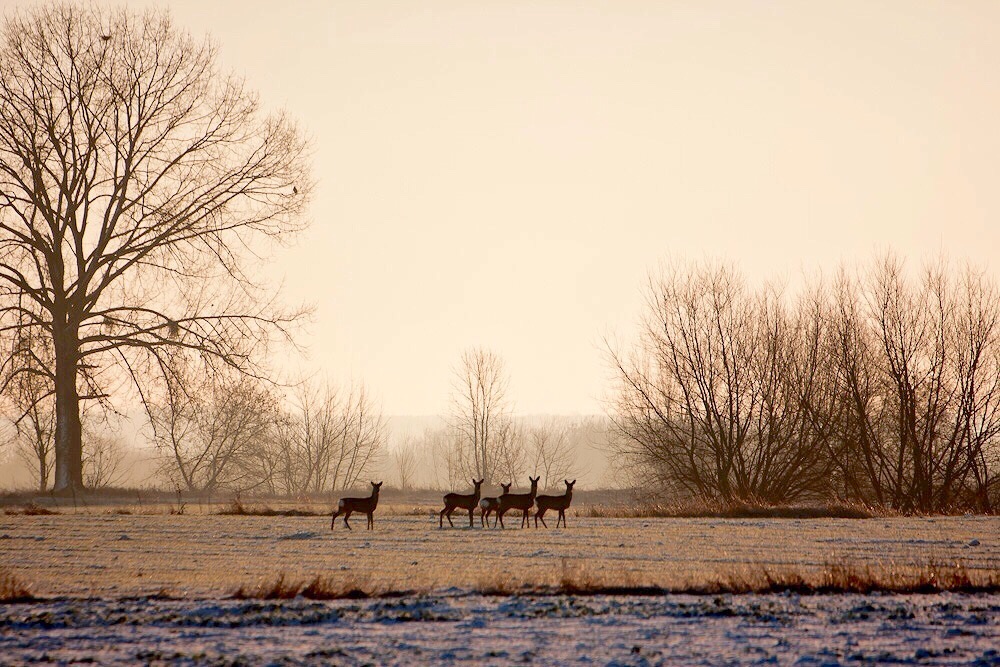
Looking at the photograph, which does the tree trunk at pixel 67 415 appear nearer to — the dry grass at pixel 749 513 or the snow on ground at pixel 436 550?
the snow on ground at pixel 436 550

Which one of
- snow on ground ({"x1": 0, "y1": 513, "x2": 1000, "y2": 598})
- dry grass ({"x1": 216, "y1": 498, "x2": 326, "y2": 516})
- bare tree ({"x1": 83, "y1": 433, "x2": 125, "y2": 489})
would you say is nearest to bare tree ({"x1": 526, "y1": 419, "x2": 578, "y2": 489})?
dry grass ({"x1": 216, "y1": 498, "x2": 326, "y2": 516})

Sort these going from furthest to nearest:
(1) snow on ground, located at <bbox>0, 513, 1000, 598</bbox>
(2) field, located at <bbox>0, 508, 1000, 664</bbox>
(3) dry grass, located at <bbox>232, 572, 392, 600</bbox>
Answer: (1) snow on ground, located at <bbox>0, 513, 1000, 598</bbox>
(3) dry grass, located at <bbox>232, 572, 392, 600</bbox>
(2) field, located at <bbox>0, 508, 1000, 664</bbox>

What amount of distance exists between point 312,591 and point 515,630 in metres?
2.79

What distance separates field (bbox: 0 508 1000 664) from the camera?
308 inches

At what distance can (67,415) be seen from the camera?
33406mm

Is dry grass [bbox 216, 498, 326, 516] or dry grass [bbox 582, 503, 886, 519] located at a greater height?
dry grass [bbox 216, 498, 326, 516]

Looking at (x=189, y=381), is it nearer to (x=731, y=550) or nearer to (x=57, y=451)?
(x=57, y=451)

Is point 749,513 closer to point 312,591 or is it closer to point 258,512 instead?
point 258,512

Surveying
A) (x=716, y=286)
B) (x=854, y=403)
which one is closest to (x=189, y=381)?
(x=716, y=286)

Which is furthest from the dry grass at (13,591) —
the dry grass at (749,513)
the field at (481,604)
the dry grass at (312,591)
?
the dry grass at (749,513)

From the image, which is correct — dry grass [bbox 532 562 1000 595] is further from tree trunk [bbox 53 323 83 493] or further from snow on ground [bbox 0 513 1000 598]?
tree trunk [bbox 53 323 83 493]

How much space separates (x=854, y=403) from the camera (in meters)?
35.1

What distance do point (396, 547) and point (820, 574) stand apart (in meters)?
6.79

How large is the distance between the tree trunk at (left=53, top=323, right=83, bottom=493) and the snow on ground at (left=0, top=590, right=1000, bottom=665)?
80.8 ft
